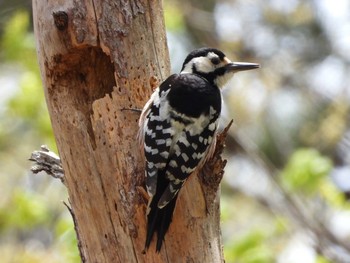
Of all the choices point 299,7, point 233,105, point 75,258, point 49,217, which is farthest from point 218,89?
point 299,7

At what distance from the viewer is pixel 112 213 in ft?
11.8

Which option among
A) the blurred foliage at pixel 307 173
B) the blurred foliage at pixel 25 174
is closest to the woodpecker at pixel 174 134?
the blurred foliage at pixel 25 174

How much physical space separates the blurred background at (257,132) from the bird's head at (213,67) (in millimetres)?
1305

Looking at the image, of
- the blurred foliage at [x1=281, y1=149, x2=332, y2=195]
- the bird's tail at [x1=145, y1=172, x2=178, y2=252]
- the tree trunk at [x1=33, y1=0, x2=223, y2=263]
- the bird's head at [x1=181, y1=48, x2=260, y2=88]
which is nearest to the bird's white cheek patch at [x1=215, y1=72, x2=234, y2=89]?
the bird's head at [x1=181, y1=48, x2=260, y2=88]

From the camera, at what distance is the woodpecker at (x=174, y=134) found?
3.52 m

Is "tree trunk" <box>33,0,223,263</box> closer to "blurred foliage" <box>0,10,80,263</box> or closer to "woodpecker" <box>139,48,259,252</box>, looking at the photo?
"woodpecker" <box>139,48,259,252</box>

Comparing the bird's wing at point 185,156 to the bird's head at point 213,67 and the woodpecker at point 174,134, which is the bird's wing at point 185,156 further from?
the bird's head at point 213,67

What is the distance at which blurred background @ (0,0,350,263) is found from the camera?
18.9ft

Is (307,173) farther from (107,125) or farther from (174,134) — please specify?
(107,125)

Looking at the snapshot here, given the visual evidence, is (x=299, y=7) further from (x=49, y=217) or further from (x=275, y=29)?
(x=49, y=217)

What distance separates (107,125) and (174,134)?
0.30 meters

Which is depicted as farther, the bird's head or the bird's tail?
the bird's head

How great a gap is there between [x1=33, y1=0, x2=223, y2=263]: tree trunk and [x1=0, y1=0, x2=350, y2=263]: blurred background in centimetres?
116

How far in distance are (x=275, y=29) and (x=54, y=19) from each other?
15.0ft
